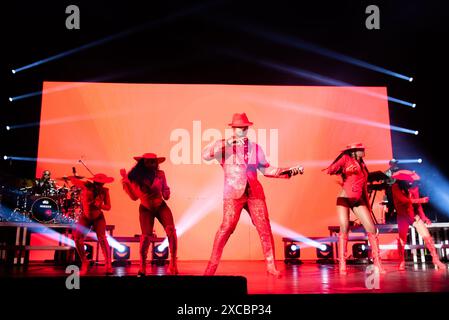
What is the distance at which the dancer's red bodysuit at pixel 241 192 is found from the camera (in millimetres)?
4667

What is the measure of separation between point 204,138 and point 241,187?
17.1 ft

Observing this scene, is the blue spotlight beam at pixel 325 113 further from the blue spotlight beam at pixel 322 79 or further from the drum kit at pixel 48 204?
the drum kit at pixel 48 204

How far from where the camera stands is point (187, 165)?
388 inches

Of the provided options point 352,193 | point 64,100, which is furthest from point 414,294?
point 64,100

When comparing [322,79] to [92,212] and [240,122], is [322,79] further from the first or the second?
[92,212]

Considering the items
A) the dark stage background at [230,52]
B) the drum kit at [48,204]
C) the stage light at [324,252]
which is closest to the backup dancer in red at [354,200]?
the stage light at [324,252]

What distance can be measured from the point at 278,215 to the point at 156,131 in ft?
11.5

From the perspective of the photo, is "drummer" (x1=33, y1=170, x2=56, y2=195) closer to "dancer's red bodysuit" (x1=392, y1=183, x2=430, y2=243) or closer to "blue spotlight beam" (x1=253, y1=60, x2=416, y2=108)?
"blue spotlight beam" (x1=253, y1=60, x2=416, y2=108)

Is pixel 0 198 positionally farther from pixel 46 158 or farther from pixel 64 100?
pixel 64 100

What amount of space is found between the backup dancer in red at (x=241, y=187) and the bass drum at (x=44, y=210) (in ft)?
16.3

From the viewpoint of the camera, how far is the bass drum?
8.58 meters

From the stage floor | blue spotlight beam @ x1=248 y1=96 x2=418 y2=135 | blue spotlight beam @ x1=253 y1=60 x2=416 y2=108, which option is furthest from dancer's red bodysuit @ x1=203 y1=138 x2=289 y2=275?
blue spotlight beam @ x1=253 y1=60 x2=416 y2=108

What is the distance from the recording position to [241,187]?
15.7ft

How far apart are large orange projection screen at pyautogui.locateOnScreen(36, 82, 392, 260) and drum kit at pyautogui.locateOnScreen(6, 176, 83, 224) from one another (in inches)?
37.8
